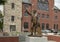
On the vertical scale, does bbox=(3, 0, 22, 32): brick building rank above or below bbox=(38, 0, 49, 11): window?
below

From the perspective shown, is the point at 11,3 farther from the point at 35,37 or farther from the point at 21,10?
the point at 35,37

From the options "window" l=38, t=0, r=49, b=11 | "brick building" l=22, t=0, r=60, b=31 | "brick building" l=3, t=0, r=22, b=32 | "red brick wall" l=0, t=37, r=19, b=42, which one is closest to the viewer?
"red brick wall" l=0, t=37, r=19, b=42

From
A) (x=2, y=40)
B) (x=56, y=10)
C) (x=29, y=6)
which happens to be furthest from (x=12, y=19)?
(x=2, y=40)

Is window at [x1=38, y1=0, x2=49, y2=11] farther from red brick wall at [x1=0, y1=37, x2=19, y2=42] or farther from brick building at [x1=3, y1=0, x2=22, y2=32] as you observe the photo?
red brick wall at [x1=0, y1=37, x2=19, y2=42]

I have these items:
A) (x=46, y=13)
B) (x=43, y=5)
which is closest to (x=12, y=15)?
(x=43, y=5)

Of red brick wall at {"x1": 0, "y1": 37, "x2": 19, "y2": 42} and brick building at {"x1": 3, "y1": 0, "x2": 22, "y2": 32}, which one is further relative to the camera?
brick building at {"x1": 3, "y1": 0, "x2": 22, "y2": 32}

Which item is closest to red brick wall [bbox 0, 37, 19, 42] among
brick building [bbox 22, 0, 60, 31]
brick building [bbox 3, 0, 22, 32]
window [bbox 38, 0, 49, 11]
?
brick building [bbox 3, 0, 22, 32]

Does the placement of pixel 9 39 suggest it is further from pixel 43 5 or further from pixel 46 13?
pixel 46 13

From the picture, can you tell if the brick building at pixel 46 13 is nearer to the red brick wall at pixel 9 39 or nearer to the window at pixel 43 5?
the window at pixel 43 5

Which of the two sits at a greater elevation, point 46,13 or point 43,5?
point 43,5

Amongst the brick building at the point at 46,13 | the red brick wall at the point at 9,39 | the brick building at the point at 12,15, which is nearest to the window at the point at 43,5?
the brick building at the point at 46,13

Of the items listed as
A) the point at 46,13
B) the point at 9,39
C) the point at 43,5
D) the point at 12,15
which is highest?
the point at 43,5

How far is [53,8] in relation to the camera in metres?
72.7

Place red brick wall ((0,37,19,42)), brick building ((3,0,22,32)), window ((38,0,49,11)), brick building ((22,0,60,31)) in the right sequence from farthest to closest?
1. window ((38,0,49,11))
2. brick building ((22,0,60,31))
3. brick building ((3,0,22,32))
4. red brick wall ((0,37,19,42))
